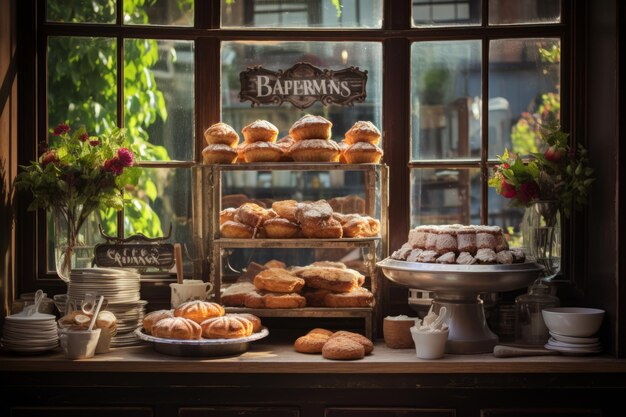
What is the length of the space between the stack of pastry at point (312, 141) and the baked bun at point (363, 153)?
80 millimetres

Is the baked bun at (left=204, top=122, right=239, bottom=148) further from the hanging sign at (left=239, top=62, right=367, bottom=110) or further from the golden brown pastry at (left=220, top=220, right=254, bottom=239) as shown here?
the golden brown pastry at (left=220, top=220, right=254, bottom=239)

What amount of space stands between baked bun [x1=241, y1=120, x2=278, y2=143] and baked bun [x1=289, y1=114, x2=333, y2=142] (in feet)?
0.35

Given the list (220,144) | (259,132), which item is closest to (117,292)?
(220,144)

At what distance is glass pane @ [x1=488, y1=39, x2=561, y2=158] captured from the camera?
399 cm

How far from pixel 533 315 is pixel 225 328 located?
1462 millimetres

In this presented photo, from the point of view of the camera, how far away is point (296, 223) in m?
3.75

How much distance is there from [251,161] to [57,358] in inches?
50.6

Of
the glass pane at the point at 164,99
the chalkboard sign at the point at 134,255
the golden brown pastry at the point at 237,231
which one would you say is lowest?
the chalkboard sign at the point at 134,255

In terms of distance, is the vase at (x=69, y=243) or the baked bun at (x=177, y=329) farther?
the vase at (x=69, y=243)

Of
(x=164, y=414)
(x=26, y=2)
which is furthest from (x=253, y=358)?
(x=26, y=2)

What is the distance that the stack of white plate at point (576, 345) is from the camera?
3.42 metres

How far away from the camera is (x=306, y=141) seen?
12.3 ft

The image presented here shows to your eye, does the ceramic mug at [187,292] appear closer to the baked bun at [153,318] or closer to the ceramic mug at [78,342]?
the baked bun at [153,318]

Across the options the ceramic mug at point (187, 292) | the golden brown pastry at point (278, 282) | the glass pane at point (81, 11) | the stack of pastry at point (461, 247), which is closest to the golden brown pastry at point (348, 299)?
the golden brown pastry at point (278, 282)
